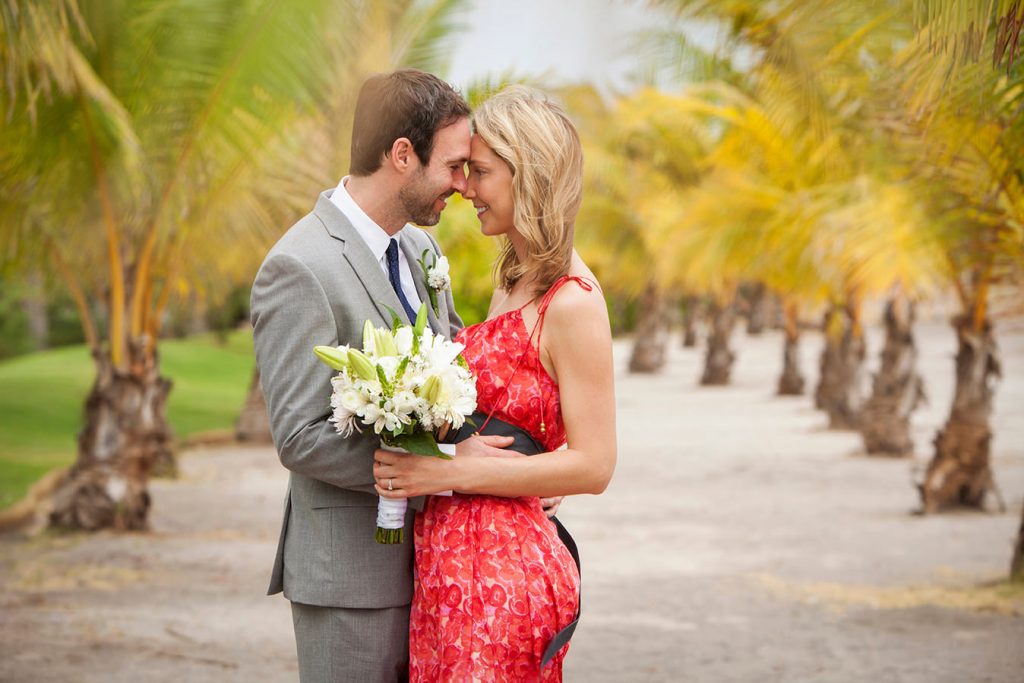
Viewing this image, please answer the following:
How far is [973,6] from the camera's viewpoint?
297cm

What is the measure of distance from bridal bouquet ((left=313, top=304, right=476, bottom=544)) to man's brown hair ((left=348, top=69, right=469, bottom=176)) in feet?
1.84

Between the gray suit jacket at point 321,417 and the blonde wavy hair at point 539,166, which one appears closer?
the gray suit jacket at point 321,417

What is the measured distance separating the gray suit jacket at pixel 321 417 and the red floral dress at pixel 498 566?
0.36 ft

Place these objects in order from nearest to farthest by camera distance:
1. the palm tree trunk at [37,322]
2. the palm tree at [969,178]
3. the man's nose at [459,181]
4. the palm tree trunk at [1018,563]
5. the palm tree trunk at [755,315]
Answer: the man's nose at [459,181], the palm tree at [969,178], the palm tree trunk at [1018,563], the palm tree trunk at [37,322], the palm tree trunk at [755,315]

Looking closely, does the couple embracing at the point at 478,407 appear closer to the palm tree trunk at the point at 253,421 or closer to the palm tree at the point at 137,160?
the palm tree at the point at 137,160

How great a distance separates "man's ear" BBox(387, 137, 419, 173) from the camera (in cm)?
290

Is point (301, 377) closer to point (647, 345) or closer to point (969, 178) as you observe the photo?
point (969, 178)

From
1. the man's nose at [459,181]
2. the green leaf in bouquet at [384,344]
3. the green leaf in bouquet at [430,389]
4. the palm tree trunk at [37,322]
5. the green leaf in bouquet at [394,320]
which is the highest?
the man's nose at [459,181]

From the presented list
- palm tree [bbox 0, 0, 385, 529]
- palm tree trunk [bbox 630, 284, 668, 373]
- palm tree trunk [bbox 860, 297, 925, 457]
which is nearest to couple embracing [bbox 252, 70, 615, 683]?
palm tree [bbox 0, 0, 385, 529]

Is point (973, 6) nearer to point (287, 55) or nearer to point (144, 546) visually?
point (287, 55)

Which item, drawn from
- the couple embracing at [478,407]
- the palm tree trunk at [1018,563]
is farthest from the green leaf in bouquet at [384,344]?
the palm tree trunk at [1018,563]

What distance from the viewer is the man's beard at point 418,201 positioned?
9.65 ft

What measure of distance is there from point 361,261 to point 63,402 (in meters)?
16.7

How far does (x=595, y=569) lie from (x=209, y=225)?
4.67 m
